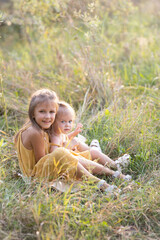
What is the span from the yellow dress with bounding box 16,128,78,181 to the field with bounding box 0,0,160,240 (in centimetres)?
12

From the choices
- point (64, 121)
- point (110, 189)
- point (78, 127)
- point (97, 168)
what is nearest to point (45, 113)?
point (64, 121)

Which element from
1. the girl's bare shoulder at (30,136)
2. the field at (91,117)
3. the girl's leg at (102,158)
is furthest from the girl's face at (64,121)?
the field at (91,117)

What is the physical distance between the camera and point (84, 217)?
2150 mm

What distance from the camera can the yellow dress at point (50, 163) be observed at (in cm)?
255

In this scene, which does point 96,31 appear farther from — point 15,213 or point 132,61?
point 15,213

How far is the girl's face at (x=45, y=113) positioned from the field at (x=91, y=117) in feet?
1.56

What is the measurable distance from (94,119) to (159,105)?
83cm

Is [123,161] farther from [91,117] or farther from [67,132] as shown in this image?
[91,117]

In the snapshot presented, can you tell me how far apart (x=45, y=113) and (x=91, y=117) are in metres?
1.19

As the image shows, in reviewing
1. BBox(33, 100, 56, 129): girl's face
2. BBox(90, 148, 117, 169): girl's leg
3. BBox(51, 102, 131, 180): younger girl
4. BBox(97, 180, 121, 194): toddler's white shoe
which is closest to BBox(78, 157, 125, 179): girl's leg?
BBox(51, 102, 131, 180): younger girl

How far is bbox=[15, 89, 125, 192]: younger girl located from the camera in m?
2.55

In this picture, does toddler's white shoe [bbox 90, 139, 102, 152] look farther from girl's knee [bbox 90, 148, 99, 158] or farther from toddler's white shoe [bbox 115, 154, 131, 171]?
toddler's white shoe [bbox 115, 154, 131, 171]

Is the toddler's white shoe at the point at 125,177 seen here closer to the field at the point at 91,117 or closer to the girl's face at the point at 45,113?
the field at the point at 91,117

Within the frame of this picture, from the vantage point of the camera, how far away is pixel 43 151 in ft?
8.59
